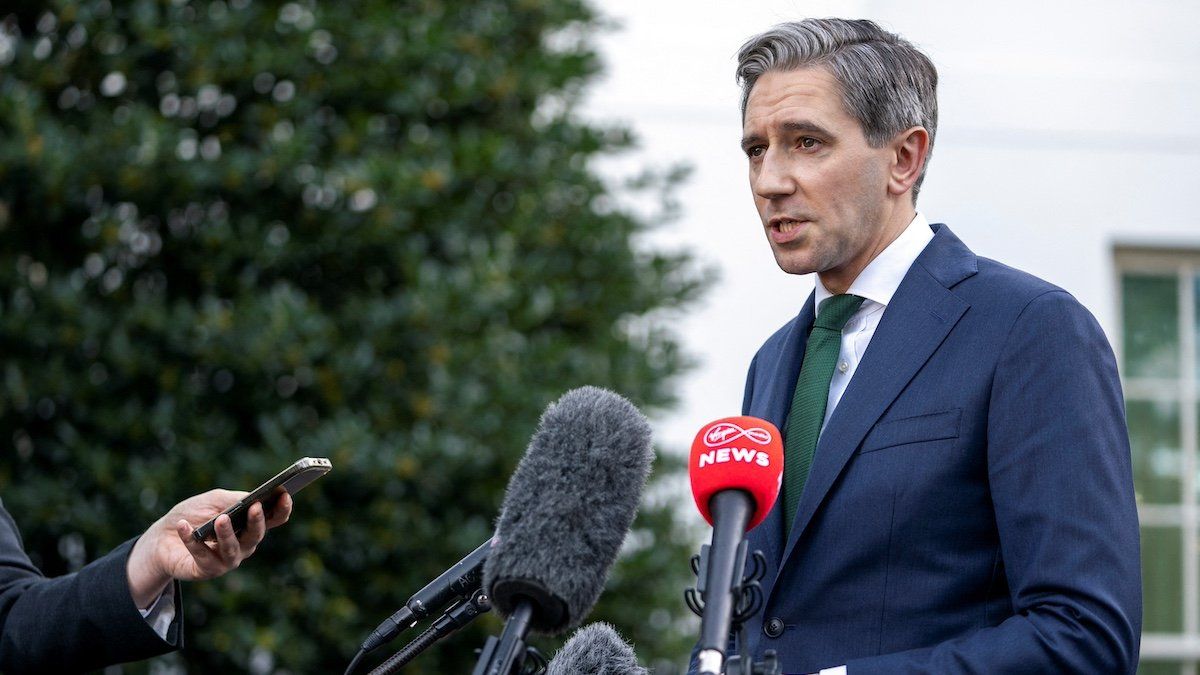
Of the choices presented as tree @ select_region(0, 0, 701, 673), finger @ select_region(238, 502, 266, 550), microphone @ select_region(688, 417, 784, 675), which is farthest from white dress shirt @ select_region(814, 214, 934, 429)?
tree @ select_region(0, 0, 701, 673)

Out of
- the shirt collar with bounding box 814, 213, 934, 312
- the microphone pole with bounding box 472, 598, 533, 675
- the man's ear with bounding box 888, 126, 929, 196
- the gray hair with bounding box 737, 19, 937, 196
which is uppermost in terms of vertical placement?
the gray hair with bounding box 737, 19, 937, 196

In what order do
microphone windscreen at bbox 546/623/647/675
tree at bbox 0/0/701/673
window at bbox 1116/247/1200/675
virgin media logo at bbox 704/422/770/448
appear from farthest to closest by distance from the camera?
1. window at bbox 1116/247/1200/675
2. tree at bbox 0/0/701/673
3. microphone windscreen at bbox 546/623/647/675
4. virgin media logo at bbox 704/422/770/448

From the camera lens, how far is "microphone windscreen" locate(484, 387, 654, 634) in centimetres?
184

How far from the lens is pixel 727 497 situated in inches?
71.9

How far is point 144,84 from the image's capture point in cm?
520

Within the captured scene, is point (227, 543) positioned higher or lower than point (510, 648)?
higher

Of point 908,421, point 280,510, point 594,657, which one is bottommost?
point 594,657

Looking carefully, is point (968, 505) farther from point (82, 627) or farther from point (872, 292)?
point (82, 627)

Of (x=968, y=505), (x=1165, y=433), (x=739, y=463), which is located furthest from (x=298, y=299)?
(x=1165, y=433)

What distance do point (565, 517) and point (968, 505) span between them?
2.35 ft

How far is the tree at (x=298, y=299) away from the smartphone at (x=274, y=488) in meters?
2.27

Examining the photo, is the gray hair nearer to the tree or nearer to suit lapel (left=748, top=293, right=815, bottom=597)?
suit lapel (left=748, top=293, right=815, bottom=597)

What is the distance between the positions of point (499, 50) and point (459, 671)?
2341 mm

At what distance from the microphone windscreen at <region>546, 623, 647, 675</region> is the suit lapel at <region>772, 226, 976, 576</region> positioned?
1.10ft
